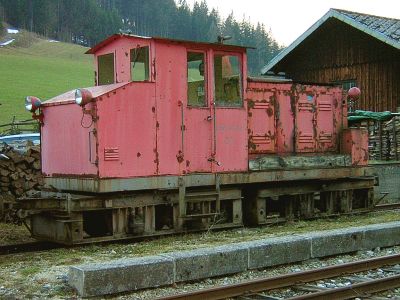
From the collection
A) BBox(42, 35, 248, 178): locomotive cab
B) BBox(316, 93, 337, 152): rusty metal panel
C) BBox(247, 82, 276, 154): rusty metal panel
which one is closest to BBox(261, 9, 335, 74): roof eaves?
BBox(316, 93, 337, 152): rusty metal panel

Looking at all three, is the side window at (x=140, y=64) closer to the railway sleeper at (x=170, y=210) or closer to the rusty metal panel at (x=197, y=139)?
the rusty metal panel at (x=197, y=139)

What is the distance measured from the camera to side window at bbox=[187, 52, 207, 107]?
1104 cm

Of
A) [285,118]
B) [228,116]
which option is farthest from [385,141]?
[228,116]

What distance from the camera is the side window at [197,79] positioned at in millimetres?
11039

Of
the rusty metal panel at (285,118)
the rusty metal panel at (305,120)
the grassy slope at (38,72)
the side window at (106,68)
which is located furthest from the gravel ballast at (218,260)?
the grassy slope at (38,72)

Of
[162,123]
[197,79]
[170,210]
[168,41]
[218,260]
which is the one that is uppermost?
[168,41]

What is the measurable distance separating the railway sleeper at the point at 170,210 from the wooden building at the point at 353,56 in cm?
1041

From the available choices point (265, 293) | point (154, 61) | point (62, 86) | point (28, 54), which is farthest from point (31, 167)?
point (28, 54)

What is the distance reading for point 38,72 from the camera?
67625 mm

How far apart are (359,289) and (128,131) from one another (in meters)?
4.93

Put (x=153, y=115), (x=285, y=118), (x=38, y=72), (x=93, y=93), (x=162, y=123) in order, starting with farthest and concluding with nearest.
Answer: (x=38, y=72), (x=285, y=118), (x=162, y=123), (x=153, y=115), (x=93, y=93)

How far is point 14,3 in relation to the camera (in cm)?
10306

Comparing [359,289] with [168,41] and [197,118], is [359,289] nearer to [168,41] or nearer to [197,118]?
[197,118]

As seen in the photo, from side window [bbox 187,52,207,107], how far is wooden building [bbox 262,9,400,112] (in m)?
12.3
